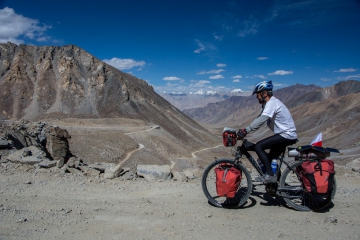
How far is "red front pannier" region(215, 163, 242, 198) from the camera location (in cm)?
605

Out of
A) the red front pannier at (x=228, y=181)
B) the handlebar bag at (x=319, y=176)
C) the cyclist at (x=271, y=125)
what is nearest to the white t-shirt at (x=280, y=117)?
the cyclist at (x=271, y=125)

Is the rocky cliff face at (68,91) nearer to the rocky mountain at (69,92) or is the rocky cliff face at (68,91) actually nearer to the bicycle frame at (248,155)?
the rocky mountain at (69,92)

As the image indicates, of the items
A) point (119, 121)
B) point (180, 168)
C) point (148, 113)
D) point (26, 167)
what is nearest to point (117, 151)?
point (180, 168)

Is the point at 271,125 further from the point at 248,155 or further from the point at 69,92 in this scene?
the point at 69,92

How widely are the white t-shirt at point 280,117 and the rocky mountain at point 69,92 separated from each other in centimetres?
6170

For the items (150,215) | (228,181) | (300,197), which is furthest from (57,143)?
(300,197)

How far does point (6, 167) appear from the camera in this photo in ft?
30.6

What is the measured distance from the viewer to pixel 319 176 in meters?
5.60

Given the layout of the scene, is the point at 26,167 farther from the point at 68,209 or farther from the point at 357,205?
the point at 357,205

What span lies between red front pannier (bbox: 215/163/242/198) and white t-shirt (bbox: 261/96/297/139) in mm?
1274

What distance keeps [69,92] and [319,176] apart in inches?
3331

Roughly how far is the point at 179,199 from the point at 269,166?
225cm

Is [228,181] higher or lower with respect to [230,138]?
lower

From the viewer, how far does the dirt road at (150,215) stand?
4910mm
